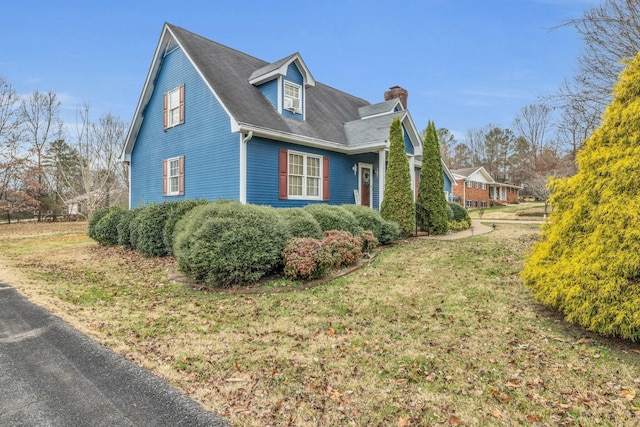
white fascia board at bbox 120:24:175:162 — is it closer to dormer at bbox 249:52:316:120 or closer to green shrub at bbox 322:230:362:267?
dormer at bbox 249:52:316:120

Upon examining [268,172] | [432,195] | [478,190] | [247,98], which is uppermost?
[247,98]

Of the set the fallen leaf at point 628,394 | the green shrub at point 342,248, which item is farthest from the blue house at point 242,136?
the fallen leaf at point 628,394

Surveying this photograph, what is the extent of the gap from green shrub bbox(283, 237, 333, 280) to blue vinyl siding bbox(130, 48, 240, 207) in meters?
4.94

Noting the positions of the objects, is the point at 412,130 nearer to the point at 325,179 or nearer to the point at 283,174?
the point at 325,179

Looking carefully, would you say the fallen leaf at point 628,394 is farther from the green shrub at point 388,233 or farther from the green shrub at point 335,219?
the green shrub at point 388,233

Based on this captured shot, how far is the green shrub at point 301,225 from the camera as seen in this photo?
752cm

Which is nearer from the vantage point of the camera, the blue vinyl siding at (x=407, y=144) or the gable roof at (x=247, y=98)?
the gable roof at (x=247, y=98)

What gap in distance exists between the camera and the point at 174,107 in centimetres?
1349

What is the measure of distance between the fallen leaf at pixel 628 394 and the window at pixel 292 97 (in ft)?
39.4

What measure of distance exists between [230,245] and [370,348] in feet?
11.2

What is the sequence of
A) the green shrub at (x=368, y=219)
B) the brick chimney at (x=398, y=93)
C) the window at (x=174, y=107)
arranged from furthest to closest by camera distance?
the brick chimney at (x=398, y=93)
the window at (x=174, y=107)
the green shrub at (x=368, y=219)

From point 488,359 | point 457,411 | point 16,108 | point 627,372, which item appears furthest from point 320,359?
point 16,108

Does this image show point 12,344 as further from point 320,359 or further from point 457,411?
point 457,411

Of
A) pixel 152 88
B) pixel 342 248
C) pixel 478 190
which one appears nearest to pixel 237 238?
pixel 342 248
